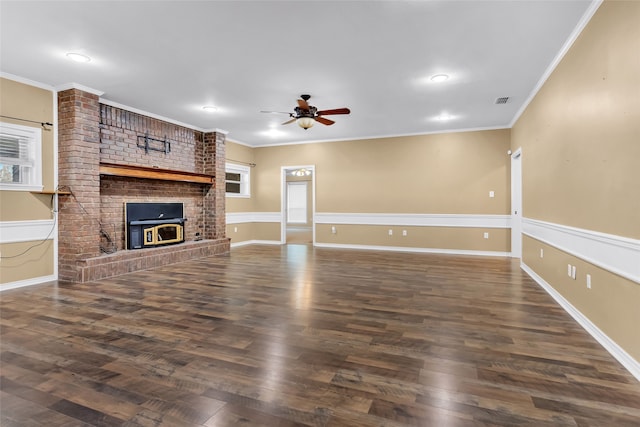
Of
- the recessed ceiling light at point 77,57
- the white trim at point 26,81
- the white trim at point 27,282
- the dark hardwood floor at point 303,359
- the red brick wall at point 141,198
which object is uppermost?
the recessed ceiling light at point 77,57

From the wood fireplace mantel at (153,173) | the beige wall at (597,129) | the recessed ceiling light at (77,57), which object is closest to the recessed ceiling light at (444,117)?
the beige wall at (597,129)

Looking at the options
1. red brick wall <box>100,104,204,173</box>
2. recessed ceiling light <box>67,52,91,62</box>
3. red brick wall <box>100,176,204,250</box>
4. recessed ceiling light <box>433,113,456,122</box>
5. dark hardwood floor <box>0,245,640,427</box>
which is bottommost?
dark hardwood floor <box>0,245,640,427</box>

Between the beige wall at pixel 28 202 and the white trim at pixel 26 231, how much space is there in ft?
0.04

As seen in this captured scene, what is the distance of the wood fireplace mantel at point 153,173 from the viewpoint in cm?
487

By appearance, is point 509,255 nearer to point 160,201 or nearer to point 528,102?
point 528,102

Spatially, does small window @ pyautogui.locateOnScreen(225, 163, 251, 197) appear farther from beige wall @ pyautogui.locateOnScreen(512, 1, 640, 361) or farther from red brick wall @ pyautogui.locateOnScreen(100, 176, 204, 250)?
beige wall @ pyautogui.locateOnScreen(512, 1, 640, 361)

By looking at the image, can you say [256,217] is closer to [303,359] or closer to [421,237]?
[421,237]

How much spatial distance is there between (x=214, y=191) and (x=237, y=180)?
1.49 meters

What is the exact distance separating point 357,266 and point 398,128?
315 cm

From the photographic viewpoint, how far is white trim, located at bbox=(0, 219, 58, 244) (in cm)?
399

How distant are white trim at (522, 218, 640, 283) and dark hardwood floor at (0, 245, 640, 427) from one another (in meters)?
0.60

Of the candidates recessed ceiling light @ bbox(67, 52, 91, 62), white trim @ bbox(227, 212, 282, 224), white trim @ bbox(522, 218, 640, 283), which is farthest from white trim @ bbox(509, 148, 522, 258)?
recessed ceiling light @ bbox(67, 52, 91, 62)

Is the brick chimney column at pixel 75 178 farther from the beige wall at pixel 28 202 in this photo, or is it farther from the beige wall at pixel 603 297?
the beige wall at pixel 603 297

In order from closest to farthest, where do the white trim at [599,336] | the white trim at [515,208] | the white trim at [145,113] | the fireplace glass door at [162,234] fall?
the white trim at [599,336], the white trim at [145,113], the fireplace glass door at [162,234], the white trim at [515,208]
